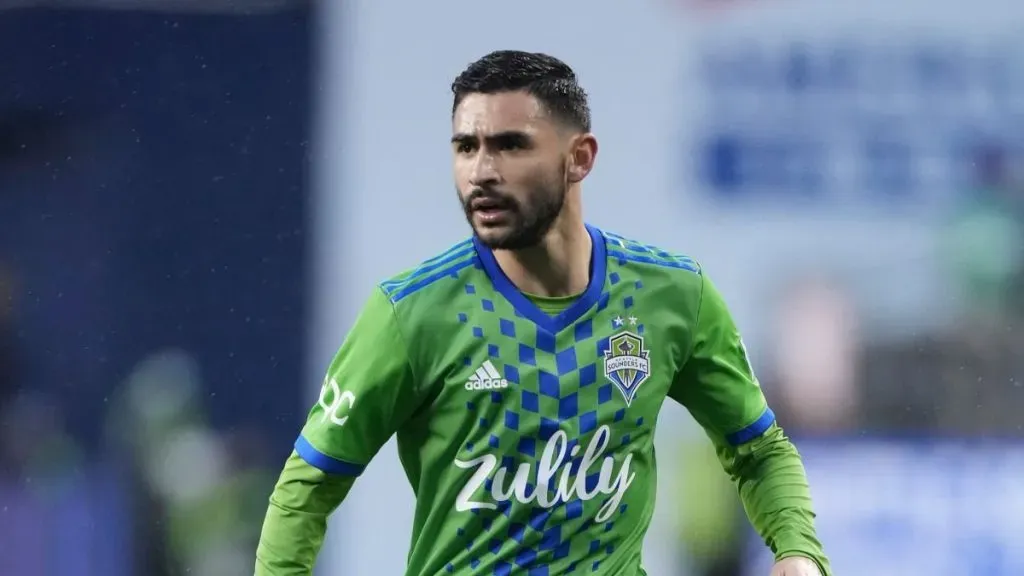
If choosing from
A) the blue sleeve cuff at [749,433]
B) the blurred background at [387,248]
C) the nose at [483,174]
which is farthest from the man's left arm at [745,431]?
the blurred background at [387,248]

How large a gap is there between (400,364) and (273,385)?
3065 mm

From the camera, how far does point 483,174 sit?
7.57 feet

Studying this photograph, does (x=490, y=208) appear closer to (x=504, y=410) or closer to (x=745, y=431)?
(x=504, y=410)

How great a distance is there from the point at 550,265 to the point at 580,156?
6.3 inches

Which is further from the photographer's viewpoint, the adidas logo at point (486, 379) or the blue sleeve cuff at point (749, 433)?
the blue sleeve cuff at point (749, 433)

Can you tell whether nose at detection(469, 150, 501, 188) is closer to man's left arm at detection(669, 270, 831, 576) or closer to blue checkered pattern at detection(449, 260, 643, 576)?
blue checkered pattern at detection(449, 260, 643, 576)

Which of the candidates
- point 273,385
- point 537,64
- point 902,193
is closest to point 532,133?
point 537,64

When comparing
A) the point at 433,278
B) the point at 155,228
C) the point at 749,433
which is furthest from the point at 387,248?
the point at 433,278

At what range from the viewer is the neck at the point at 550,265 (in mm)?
2428

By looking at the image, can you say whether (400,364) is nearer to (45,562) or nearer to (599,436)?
(599,436)

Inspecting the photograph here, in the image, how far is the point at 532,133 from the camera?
92.9 inches

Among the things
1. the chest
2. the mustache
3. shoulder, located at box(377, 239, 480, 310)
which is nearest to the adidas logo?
the chest

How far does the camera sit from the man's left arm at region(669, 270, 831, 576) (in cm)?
253

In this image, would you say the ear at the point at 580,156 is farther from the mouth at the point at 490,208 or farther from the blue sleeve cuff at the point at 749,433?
the blue sleeve cuff at the point at 749,433
